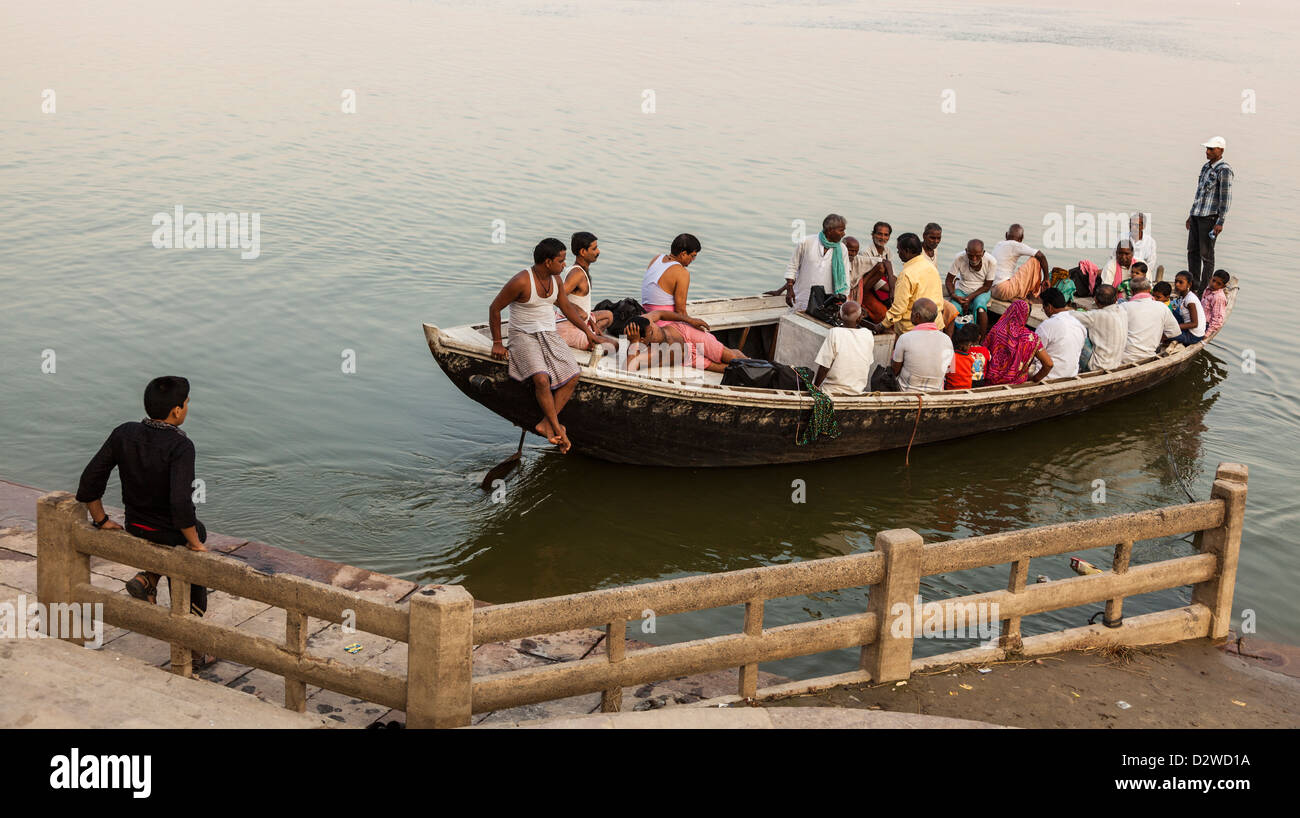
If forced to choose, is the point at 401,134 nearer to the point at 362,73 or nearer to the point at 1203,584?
the point at 362,73

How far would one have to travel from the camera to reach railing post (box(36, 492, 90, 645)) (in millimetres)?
5879

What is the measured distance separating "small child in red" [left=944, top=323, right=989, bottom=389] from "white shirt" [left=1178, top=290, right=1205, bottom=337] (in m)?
3.93

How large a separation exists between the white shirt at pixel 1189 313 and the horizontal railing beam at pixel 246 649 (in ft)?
39.0

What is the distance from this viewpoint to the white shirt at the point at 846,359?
35.2ft

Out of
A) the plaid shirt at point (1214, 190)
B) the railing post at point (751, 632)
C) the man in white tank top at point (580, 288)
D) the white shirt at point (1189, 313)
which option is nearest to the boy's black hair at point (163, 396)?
the railing post at point (751, 632)

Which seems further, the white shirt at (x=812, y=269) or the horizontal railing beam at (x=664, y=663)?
the white shirt at (x=812, y=269)

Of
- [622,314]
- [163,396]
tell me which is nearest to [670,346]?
[622,314]

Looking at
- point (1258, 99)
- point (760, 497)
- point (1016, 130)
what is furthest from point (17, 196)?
point (1258, 99)

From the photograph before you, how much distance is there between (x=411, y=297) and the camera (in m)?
16.7

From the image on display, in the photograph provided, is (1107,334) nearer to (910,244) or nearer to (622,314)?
(910,244)

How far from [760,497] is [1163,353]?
5.96 m

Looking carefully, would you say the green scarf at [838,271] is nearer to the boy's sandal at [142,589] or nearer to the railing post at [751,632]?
the railing post at [751,632]

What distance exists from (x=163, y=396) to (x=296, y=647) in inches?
56.3

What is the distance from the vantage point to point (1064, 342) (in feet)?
40.1
